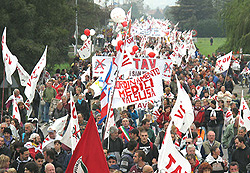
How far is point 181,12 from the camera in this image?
103 metres

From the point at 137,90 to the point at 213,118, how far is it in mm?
2626

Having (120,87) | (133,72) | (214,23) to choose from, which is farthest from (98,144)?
(214,23)

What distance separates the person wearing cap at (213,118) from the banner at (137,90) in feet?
6.43

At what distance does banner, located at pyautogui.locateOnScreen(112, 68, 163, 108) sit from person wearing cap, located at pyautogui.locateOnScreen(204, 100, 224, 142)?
1960 mm

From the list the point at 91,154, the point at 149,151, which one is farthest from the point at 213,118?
the point at 91,154

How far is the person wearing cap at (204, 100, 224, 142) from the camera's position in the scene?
1432cm

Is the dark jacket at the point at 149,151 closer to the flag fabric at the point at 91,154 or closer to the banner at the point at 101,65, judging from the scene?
the flag fabric at the point at 91,154

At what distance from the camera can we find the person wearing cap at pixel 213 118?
14320 mm

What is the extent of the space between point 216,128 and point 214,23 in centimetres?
8906

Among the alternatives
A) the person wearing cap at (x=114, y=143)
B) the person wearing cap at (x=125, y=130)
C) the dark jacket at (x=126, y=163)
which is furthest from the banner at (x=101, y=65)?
the dark jacket at (x=126, y=163)

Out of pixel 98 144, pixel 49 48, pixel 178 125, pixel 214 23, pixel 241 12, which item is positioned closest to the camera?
pixel 98 144

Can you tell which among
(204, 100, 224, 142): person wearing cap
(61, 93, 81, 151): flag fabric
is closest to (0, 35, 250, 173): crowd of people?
(204, 100, 224, 142): person wearing cap

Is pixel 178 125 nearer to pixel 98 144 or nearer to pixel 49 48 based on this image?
pixel 98 144

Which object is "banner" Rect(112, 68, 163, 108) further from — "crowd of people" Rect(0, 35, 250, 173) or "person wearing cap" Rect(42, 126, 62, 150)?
"person wearing cap" Rect(42, 126, 62, 150)
